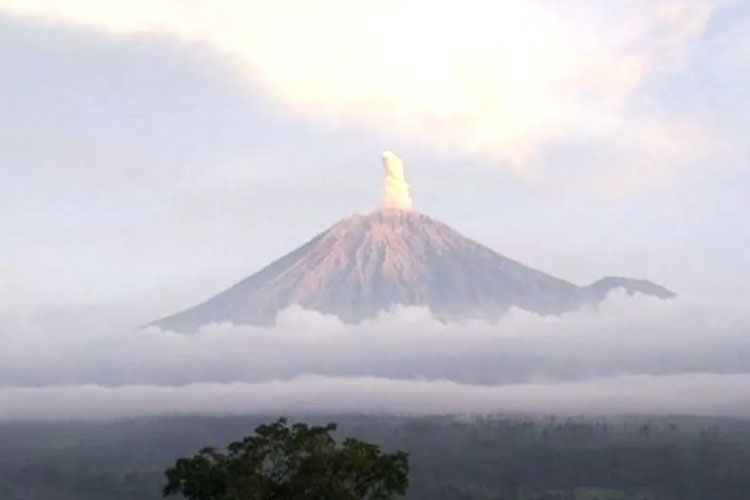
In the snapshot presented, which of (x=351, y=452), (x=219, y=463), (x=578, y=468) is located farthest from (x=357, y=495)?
(x=578, y=468)

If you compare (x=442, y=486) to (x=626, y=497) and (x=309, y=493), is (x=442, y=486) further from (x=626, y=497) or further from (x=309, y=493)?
(x=309, y=493)

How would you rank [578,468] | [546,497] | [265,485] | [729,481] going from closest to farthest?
[265,485] < [546,497] < [729,481] < [578,468]

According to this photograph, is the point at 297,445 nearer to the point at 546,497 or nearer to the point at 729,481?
the point at 546,497

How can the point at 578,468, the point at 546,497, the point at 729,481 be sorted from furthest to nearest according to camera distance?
the point at 578,468 < the point at 729,481 < the point at 546,497

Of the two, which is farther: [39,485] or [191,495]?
[39,485]

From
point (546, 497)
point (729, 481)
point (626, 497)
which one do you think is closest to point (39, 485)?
point (546, 497)

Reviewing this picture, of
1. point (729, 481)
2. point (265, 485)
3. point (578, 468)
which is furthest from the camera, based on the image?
point (578, 468)
